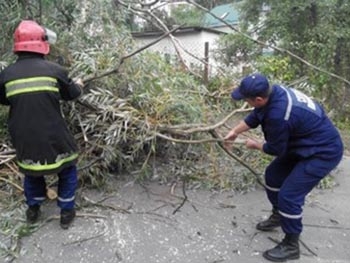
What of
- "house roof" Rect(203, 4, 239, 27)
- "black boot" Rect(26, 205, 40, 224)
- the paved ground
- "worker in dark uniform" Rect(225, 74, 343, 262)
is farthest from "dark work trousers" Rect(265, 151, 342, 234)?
"house roof" Rect(203, 4, 239, 27)

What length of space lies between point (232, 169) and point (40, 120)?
2.14 m

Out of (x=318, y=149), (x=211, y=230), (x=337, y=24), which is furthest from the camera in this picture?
(x=337, y=24)

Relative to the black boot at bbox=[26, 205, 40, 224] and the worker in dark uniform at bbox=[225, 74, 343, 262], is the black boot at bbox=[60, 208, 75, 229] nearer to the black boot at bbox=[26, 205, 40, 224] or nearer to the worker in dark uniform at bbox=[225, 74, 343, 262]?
the black boot at bbox=[26, 205, 40, 224]

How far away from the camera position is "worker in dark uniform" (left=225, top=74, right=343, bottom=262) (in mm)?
2807

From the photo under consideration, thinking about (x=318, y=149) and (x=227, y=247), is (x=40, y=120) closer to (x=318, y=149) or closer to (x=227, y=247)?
(x=227, y=247)

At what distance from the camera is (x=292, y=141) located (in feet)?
9.78

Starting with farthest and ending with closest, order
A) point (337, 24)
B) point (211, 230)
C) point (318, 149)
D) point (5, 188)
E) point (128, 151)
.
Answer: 1. point (337, 24)
2. point (128, 151)
3. point (5, 188)
4. point (211, 230)
5. point (318, 149)

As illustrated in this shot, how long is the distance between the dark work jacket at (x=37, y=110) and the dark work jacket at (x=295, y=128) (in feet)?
4.69

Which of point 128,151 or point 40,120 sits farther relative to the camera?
point 128,151

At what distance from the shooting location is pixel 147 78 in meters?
4.22

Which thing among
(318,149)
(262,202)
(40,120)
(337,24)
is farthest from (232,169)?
(337,24)

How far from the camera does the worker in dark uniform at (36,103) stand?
2.92 meters

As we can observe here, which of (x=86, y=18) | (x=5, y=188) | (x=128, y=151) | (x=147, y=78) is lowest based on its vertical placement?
(x=5, y=188)

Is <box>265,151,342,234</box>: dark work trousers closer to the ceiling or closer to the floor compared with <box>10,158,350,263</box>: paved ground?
closer to the ceiling
